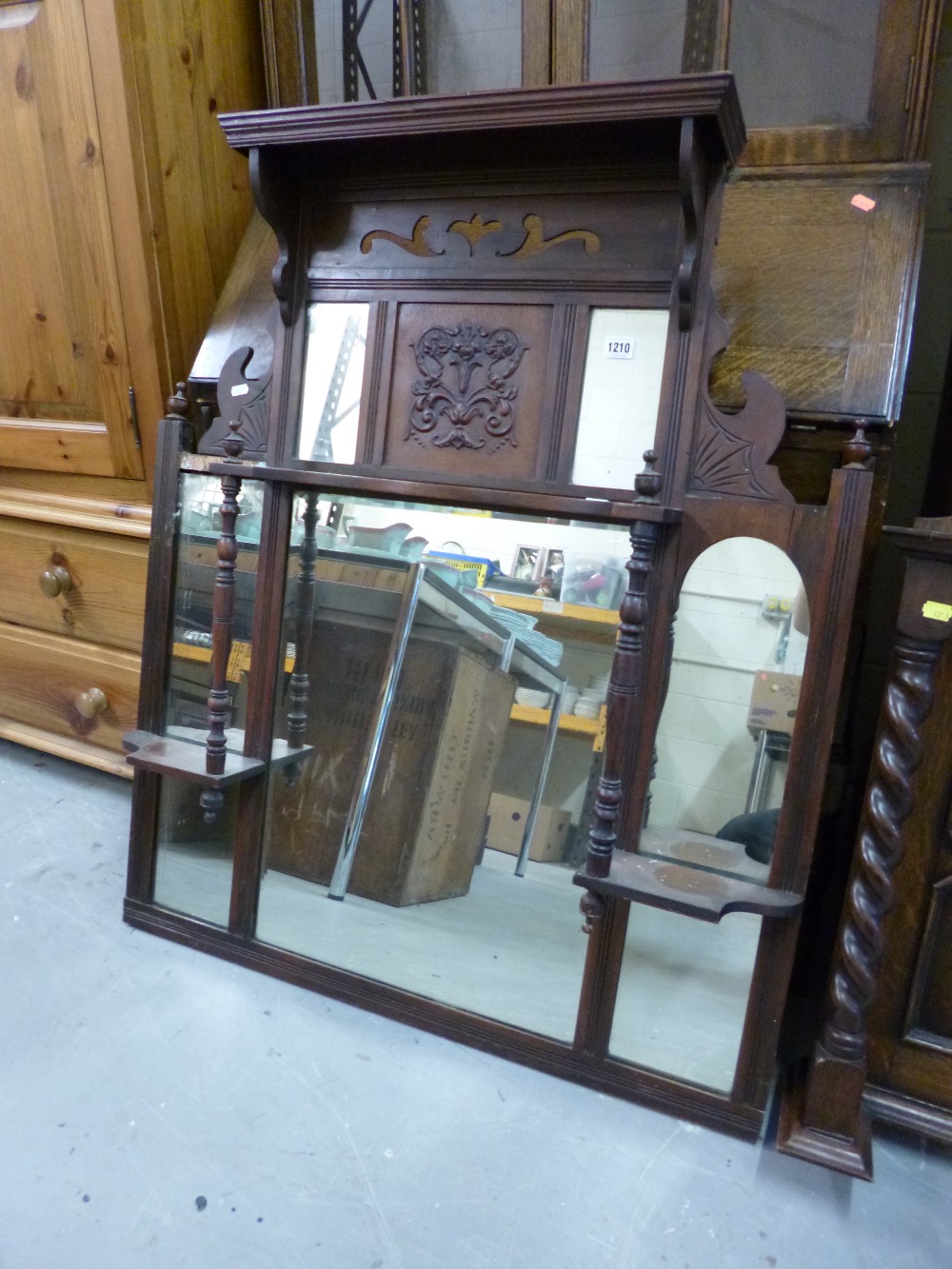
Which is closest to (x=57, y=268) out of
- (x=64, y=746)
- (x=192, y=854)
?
(x=64, y=746)

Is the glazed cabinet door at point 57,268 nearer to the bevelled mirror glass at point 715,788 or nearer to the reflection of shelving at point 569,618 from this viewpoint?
the reflection of shelving at point 569,618

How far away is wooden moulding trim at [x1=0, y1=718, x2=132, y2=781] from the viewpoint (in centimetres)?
149

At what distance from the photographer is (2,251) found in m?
1.37

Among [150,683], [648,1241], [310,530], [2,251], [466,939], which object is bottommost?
[648,1241]

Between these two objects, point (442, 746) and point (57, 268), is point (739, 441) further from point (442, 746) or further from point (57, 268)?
point (57, 268)

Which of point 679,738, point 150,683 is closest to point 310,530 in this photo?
point 150,683

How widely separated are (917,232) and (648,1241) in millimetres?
1139

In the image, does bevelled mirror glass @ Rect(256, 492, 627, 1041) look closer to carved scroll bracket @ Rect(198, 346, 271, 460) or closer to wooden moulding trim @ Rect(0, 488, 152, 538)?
carved scroll bracket @ Rect(198, 346, 271, 460)

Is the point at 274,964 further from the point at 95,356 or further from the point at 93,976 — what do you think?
the point at 95,356

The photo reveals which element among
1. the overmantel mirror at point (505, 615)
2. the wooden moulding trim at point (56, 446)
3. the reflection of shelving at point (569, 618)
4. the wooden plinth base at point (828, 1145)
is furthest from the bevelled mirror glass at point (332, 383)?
the wooden plinth base at point (828, 1145)

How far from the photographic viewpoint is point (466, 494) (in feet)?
3.16

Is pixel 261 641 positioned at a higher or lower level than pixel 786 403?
lower

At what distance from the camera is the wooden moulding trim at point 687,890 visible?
0.86 m

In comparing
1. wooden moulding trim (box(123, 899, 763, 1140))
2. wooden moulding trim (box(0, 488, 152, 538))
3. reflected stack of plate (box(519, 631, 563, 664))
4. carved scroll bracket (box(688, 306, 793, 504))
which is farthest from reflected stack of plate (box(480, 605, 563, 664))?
wooden moulding trim (box(0, 488, 152, 538))
